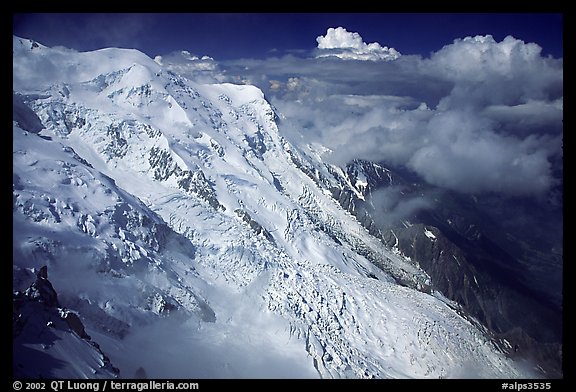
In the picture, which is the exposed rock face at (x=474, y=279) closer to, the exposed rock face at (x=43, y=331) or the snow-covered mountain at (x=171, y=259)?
the snow-covered mountain at (x=171, y=259)

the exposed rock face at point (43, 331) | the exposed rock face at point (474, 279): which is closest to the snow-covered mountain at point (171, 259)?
the exposed rock face at point (43, 331)

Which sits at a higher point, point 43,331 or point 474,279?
point 474,279

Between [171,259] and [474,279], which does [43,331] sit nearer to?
[171,259]

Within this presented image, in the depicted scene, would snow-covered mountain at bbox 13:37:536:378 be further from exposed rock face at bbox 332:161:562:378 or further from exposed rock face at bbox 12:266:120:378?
exposed rock face at bbox 332:161:562:378

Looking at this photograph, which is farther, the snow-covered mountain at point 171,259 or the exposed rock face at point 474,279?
the exposed rock face at point 474,279

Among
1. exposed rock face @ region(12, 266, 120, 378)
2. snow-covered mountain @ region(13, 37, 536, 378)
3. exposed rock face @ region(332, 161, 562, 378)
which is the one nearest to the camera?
exposed rock face @ region(12, 266, 120, 378)

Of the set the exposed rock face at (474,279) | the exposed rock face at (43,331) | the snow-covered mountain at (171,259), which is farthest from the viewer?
the exposed rock face at (474,279)

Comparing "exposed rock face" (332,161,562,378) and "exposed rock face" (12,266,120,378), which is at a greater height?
"exposed rock face" (332,161,562,378)

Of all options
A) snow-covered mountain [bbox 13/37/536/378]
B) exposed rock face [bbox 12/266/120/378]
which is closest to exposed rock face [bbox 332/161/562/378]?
snow-covered mountain [bbox 13/37/536/378]

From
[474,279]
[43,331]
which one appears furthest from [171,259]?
[474,279]
